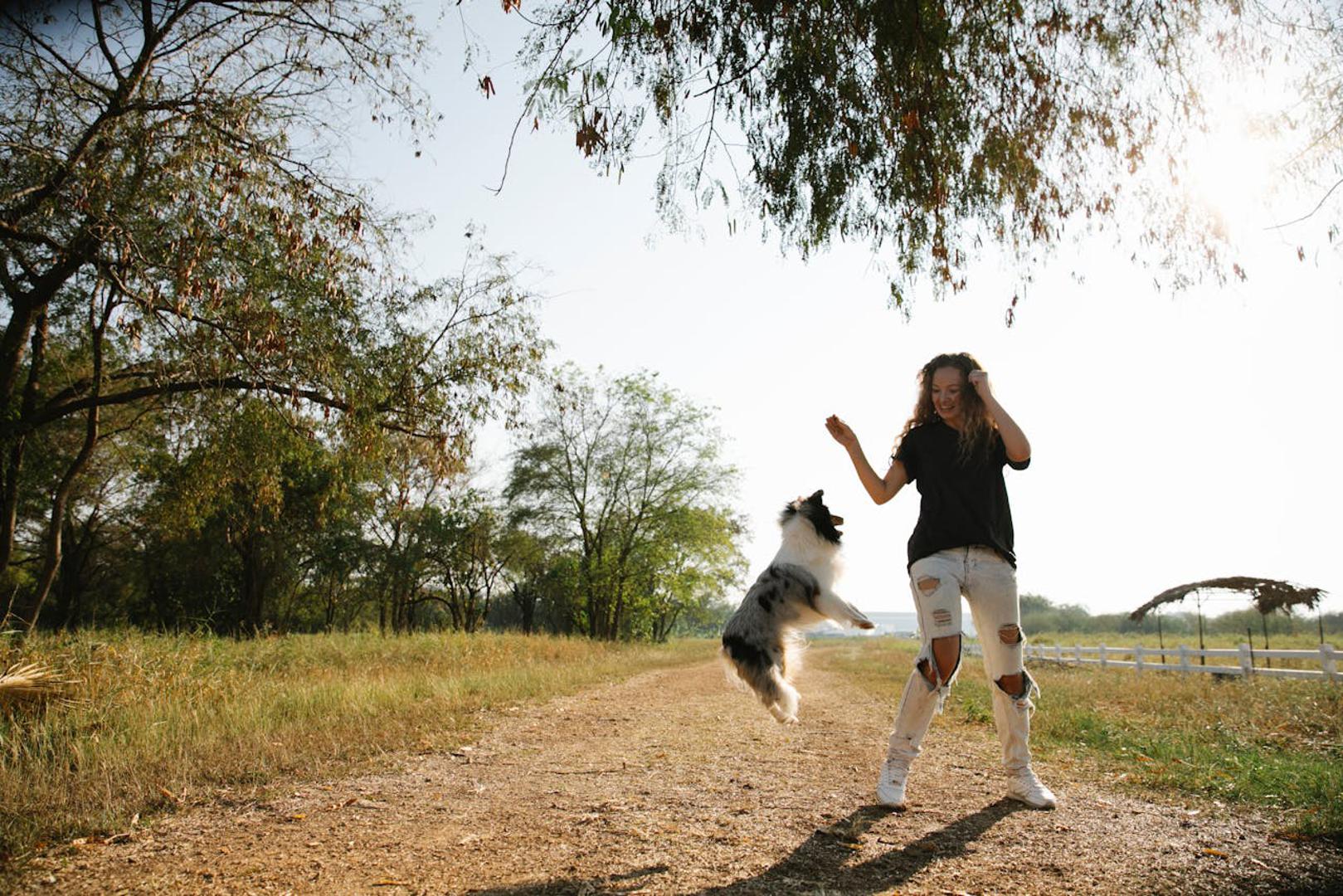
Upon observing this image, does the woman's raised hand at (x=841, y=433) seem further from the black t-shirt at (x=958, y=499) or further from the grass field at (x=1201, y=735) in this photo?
the grass field at (x=1201, y=735)

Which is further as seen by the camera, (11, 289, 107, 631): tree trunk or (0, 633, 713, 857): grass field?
(11, 289, 107, 631): tree trunk

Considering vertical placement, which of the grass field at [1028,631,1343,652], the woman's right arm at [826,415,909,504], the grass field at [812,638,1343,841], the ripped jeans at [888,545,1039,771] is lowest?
the grass field at [1028,631,1343,652]

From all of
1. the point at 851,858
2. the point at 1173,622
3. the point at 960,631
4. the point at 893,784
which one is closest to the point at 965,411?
the point at 960,631

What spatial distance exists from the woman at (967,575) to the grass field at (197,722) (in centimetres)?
348

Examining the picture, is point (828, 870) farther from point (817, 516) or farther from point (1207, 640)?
point (1207, 640)

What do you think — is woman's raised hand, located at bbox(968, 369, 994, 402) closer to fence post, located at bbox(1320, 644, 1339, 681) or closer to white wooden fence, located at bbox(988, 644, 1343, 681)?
white wooden fence, located at bbox(988, 644, 1343, 681)

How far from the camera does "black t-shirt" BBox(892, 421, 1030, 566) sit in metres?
3.95

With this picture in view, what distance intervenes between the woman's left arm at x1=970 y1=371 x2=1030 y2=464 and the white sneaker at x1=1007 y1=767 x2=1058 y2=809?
1629 millimetres

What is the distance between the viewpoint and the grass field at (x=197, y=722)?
12.8 ft

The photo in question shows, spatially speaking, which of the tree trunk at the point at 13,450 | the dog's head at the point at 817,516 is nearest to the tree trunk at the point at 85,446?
the tree trunk at the point at 13,450

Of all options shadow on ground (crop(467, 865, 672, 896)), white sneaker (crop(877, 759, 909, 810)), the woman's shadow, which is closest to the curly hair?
white sneaker (crop(877, 759, 909, 810))

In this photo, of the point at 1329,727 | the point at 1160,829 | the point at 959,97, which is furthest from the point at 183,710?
the point at 1329,727

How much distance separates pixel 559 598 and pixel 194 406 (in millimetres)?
33699

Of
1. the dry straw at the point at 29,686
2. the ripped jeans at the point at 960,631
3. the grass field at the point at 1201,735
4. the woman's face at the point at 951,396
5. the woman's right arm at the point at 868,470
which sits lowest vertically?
the grass field at the point at 1201,735
